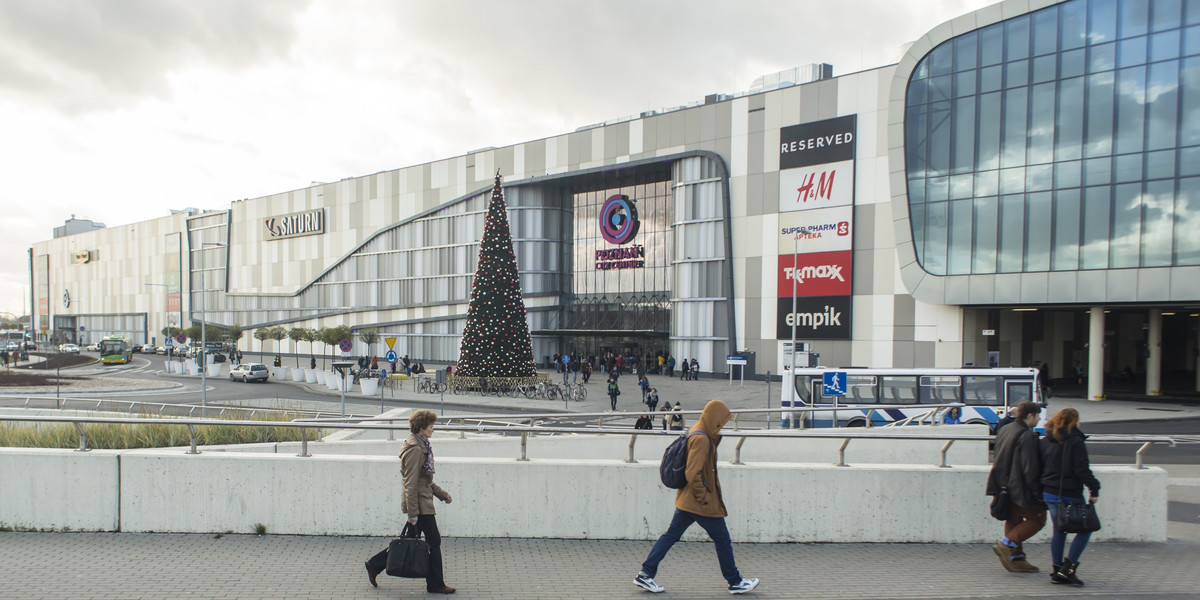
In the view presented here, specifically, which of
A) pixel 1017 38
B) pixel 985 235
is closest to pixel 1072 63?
pixel 1017 38

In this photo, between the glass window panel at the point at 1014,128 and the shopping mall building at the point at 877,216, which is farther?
the glass window panel at the point at 1014,128

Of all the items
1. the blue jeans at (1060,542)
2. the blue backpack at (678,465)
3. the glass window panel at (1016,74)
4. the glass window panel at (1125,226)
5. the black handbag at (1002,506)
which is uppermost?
the glass window panel at (1016,74)

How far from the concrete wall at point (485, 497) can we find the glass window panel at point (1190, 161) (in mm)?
28352

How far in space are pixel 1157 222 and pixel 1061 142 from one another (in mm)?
4812

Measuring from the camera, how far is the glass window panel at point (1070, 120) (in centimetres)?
2958

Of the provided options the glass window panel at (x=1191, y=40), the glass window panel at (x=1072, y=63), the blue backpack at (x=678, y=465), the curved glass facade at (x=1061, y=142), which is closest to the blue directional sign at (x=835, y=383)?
the blue backpack at (x=678, y=465)

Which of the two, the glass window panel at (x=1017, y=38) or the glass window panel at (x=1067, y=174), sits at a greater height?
the glass window panel at (x=1017, y=38)

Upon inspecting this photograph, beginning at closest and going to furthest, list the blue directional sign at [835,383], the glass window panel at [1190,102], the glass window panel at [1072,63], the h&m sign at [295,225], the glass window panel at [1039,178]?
the blue directional sign at [835,383] < the glass window panel at [1190,102] < the glass window panel at [1072,63] < the glass window panel at [1039,178] < the h&m sign at [295,225]

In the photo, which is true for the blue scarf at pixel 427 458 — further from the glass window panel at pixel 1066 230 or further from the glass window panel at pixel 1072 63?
the glass window panel at pixel 1072 63

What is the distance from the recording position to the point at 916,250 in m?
33.8

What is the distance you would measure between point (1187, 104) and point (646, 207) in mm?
30592

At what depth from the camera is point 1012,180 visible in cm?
3122

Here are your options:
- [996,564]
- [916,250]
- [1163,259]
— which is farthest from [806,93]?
[996,564]

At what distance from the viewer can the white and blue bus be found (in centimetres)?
1914
